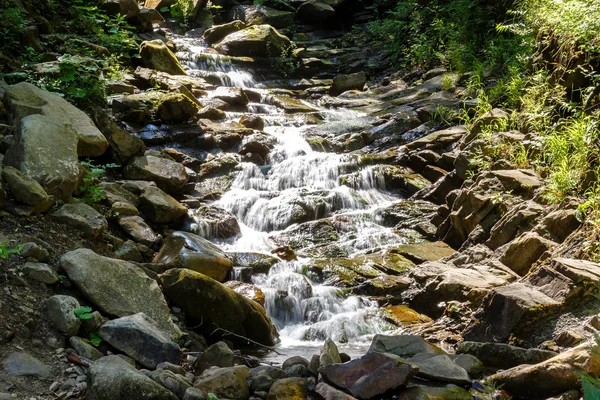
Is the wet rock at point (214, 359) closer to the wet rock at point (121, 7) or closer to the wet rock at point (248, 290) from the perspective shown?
the wet rock at point (248, 290)

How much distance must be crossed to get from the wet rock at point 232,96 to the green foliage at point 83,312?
1004 cm

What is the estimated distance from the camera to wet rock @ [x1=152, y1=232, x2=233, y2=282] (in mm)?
6479

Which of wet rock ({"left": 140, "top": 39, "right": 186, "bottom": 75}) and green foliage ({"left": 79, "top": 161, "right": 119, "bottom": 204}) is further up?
wet rock ({"left": 140, "top": 39, "right": 186, "bottom": 75})

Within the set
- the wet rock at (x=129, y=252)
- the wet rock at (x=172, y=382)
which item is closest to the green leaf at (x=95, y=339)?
the wet rock at (x=172, y=382)

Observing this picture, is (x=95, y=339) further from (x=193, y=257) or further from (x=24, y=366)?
(x=193, y=257)

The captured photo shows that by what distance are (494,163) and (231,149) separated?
18.7 ft

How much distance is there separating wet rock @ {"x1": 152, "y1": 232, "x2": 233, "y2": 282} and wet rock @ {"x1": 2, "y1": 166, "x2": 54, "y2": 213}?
5.67ft

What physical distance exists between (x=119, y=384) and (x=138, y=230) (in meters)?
3.96

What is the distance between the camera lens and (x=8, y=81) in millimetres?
8219

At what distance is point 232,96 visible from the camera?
13.9 meters

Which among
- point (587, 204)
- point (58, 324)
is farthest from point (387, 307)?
point (58, 324)

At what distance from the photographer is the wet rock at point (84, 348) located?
3.90 meters

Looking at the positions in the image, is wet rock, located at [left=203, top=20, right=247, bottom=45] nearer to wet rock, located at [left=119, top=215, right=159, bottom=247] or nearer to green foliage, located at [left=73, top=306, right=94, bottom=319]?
wet rock, located at [left=119, top=215, right=159, bottom=247]

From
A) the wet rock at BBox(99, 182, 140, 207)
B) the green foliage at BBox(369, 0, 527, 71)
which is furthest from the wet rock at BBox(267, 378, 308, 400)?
the green foliage at BBox(369, 0, 527, 71)
